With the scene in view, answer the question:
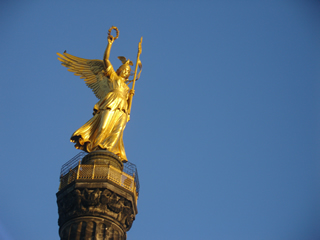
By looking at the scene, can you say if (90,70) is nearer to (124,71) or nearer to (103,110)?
(124,71)

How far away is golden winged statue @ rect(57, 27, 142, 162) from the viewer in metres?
31.4

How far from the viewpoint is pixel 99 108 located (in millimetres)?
32844

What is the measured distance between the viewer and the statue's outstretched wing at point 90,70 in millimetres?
34681

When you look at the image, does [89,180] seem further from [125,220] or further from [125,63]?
[125,63]

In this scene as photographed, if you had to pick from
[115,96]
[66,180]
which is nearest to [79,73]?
[115,96]

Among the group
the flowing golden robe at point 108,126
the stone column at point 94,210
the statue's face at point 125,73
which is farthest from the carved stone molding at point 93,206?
the statue's face at point 125,73

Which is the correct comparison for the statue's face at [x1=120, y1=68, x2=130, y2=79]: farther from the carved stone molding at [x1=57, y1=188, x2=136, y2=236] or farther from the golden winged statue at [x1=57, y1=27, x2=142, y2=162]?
the carved stone molding at [x1=57, y1=188, x2=136, y2=236]

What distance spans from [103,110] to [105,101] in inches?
26.2

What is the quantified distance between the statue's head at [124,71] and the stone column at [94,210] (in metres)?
9.04

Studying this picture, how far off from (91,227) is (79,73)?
12.6 m

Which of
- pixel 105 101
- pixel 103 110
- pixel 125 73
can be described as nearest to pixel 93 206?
pixel 103 110

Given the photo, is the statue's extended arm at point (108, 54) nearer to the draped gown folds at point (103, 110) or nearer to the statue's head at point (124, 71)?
the draped gown folds at point (103, 110)

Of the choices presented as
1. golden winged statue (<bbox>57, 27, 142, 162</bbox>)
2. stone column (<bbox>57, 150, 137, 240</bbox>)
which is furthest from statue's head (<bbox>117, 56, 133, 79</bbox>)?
stone column (<bbox>57, 150, 137, 240</bbox>)

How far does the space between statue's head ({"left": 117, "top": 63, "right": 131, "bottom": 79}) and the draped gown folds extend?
34 centimetres
